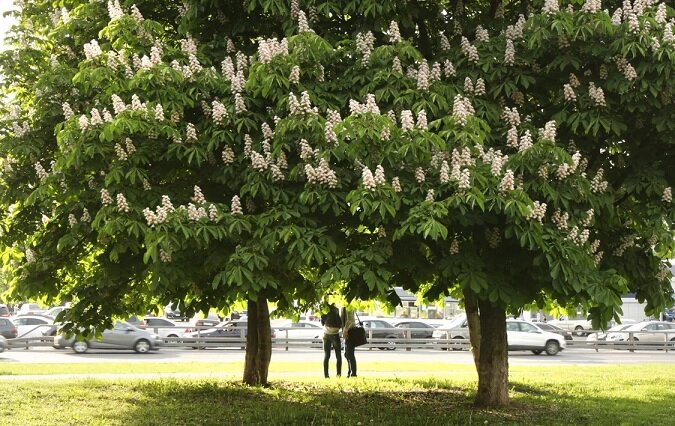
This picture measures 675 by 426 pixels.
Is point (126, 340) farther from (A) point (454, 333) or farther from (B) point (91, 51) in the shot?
(B) point (91, 51)

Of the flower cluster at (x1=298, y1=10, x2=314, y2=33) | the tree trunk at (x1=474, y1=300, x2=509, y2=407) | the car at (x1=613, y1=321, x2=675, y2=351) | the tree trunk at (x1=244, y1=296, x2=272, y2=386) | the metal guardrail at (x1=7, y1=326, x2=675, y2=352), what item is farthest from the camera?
the car at (x1=613, y1=321, x2=675, y2=351)

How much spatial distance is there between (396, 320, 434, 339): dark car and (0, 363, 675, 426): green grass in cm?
1578

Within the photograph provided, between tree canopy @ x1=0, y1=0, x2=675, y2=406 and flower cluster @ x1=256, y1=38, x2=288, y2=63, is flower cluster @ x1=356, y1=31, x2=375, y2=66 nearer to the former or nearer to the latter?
tree canopy @ x1=0, y1=0, x2=675, y2=406

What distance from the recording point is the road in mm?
27578

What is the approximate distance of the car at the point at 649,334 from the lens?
35656 millimetres

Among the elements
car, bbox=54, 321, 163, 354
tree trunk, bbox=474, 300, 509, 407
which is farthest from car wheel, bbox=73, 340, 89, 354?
tree trunk, bbox=474, 300, 509, 407

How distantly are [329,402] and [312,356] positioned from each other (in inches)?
631

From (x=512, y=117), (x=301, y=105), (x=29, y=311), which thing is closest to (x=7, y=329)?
(x=301, y=105)

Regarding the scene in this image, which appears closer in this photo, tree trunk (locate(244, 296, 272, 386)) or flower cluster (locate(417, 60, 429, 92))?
flower cluster (locate(417, 60, 429, 92))

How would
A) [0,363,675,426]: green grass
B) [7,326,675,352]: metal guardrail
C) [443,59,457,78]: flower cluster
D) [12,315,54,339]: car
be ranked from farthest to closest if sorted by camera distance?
[12,315,54,339]: car < [7,326,675,352]: metal guardrail < [0,363,675,426]: green grass < [443,59,457,78]: flower cluster

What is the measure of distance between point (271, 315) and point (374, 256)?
8.97 metres

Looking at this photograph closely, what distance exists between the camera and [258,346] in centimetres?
1652

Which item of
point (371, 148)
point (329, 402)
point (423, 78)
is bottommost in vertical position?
point (329, 402)

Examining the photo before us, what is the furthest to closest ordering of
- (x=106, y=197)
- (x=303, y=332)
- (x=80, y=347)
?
(x=303, y=332), (x=80, y=347), (x=106, y=197)
